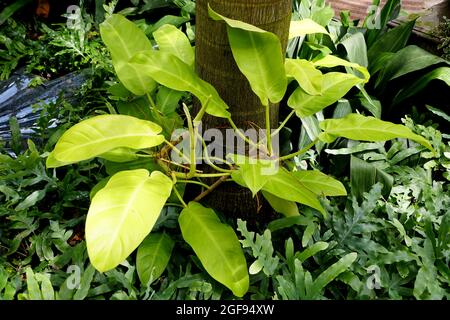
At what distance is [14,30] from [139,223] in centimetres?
215

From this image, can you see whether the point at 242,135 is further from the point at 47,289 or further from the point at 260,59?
the point at 47,289

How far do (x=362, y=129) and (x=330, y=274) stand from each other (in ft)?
1.57

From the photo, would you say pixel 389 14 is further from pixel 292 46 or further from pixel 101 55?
pixel 101 55

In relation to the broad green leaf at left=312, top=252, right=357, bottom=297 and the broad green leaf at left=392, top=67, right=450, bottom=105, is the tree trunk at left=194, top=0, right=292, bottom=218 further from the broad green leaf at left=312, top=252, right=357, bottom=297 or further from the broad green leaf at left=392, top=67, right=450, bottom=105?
the broad green leaf at left=392, top=67, right=450, bottom=105

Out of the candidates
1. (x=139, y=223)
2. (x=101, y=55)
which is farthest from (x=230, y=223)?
(x=101, y=55)

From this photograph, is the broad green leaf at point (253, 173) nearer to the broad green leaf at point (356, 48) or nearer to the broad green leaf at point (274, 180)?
the broad green leaf at point (274, 180)

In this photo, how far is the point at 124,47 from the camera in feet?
6.64

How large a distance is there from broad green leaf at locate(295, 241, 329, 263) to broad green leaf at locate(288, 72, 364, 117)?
1.49 ft

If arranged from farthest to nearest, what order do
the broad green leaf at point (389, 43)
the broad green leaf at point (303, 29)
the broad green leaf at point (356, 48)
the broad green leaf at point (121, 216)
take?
the broad green leaf at point (389, 43), the broad green leaf at point (356, 48), the broad green leaf at point (303, 29), the broad green leaf at point (121, 216)

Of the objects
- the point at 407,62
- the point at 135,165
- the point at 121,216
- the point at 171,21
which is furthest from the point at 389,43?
the point at 121,216

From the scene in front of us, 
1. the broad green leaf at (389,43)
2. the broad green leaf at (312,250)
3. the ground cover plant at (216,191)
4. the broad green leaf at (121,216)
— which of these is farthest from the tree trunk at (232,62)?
the broad green leaf at (389,43)

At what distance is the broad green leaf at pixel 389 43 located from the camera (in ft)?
9.11

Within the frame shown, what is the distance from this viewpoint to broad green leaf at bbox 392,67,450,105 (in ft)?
8.20
